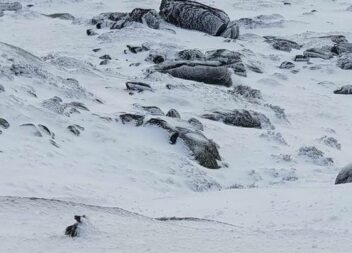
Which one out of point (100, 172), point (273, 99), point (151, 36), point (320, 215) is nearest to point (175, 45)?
point (151, 36)

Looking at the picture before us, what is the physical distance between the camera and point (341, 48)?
3122 cm

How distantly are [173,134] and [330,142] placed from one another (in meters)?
5.50

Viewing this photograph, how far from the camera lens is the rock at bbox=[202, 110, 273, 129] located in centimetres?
1766

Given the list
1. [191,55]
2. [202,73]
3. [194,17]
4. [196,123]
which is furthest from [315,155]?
[194,17]

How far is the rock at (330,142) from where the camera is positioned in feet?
55.6

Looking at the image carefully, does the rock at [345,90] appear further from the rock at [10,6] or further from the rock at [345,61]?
the rock at [10,6]

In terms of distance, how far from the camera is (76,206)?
24.0ft

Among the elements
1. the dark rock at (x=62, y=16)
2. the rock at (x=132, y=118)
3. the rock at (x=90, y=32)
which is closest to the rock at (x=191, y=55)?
the rock at (x=90, y=32)

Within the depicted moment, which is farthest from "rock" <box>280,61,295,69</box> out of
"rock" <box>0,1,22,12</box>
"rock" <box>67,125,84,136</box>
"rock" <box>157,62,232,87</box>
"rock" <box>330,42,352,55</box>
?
"rock" <box>0,1,22,12</box>

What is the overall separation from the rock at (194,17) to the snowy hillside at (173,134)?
9cm

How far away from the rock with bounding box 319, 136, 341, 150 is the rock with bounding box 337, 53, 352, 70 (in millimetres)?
12210

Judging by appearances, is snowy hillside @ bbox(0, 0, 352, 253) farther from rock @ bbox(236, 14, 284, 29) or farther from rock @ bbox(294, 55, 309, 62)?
rock @ bbox(236, 14, 284, 29)

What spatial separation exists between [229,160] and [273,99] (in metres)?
8.71

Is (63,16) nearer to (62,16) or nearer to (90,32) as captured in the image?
(62,16)
